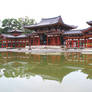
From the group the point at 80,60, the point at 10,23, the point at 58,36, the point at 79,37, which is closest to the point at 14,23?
the point at 10,23

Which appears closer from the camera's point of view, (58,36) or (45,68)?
(45,68)

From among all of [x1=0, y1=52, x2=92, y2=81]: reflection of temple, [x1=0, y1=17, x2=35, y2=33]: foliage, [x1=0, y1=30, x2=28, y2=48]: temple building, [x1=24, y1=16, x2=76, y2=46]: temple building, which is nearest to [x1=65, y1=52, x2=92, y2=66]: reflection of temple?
[x1=0, y1=52, x2=92, y2=81]: reflection of temple

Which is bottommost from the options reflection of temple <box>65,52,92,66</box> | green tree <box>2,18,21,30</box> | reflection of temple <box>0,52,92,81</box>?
reflection of temple <box>65,52,92,66</box>

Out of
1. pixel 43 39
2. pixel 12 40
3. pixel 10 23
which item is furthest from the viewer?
pixel 10 23

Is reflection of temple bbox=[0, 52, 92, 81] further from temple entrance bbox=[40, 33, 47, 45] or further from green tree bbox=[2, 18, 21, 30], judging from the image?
green tree bbox=[2, 18, 21, 30]

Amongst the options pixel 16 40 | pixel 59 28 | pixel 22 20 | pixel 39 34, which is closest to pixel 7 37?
pixel 16 40

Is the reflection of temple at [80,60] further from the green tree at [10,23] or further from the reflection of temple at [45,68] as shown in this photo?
the green tree at [10,23]

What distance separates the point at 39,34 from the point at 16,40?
36.0 ft

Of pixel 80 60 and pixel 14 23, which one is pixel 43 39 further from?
pixel 14 23

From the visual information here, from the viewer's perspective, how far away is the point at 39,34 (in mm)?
36094

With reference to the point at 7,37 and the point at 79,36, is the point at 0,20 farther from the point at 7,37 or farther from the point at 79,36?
the point at 79,36

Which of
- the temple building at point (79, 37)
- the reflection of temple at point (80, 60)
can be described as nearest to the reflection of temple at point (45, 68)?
the reflection of temple at point (80, 60)

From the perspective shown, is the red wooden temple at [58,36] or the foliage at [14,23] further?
the foliage at [14,23]

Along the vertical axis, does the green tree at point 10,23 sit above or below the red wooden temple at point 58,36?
Answer: above
